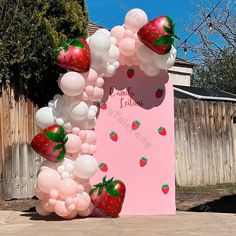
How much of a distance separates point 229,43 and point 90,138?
1548 centimetres

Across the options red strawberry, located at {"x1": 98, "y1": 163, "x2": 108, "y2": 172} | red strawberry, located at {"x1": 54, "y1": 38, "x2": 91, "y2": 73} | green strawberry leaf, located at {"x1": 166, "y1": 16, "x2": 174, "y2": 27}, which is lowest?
red strawberry, located at {"x1": 98, "y1": 163, "x2": 108, "y2": 172}

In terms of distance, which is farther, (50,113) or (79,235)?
(50,113)

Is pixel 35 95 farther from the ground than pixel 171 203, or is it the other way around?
pixel 35 95

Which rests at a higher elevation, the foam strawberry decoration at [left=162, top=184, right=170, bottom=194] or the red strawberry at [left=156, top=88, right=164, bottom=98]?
the red strawberry at [left=156, top=88, right=164, bottom=98]

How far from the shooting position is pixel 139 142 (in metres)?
6.62

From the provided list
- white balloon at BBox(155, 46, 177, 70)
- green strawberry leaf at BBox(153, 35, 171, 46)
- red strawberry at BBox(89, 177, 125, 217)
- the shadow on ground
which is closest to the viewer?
red strawberry at BBox(89, 177, 125, 217)

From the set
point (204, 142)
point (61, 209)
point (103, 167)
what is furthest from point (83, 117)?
point (204, 142)

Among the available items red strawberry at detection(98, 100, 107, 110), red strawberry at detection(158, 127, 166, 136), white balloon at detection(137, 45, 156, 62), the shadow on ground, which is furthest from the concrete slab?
white balloon at detection(137, 45, 156, 62)

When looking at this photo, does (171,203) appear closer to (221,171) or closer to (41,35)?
(41,35)

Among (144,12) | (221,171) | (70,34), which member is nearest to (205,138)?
(221,171)

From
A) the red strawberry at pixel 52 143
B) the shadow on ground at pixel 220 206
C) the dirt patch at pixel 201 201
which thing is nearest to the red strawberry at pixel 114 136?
the red strawberry at pixel 52 143

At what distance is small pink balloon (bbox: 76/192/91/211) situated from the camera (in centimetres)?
591

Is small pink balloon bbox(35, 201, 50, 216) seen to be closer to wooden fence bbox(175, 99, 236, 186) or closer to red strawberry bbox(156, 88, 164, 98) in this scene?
red strawberry bbox(156, 88, 164, 98)

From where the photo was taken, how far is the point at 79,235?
194 inches
